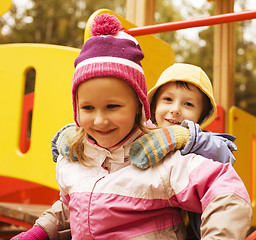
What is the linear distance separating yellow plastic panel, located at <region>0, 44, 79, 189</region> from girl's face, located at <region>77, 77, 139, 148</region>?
2.02 ft

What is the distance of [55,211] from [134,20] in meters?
1.11

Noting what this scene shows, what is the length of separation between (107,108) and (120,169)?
162 mm

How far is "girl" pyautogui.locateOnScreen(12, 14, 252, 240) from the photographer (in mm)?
814

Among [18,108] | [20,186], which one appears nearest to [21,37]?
[20,186]

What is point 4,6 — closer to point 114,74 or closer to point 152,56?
point 152,56

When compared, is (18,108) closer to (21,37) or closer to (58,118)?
(58,118)

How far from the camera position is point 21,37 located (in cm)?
885

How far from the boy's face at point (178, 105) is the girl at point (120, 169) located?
0.77 ft

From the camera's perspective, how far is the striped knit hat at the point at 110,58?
85 centimetres

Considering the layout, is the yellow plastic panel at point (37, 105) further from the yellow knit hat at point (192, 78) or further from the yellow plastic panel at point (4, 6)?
the yellow knit hat at point (192, 78)

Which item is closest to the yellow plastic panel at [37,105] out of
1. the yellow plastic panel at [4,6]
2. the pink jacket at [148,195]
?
the yellow plastic panel at [4,6]

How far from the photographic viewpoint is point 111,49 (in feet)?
2.89

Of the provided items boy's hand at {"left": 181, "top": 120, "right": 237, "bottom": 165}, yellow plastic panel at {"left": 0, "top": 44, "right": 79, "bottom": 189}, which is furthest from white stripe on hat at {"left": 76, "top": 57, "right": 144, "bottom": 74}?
yellow plastic panel at {"left": 0, "top": 44, "right": 79, "bottom": 189}

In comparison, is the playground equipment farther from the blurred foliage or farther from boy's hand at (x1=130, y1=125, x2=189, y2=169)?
the blurred foliage
